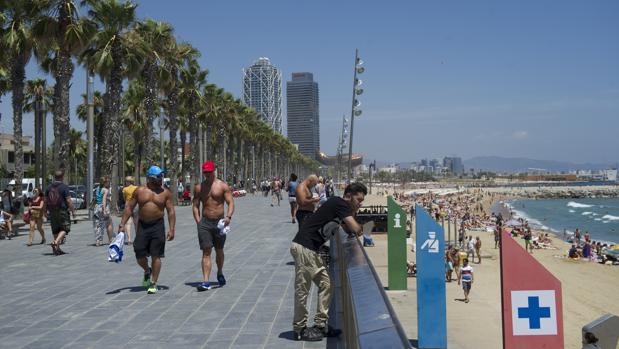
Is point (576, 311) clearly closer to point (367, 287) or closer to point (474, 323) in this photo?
point (474, 323)

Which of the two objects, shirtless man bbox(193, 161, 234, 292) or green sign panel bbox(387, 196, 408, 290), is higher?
shirtless man bbox(193, 161, 234, 292)

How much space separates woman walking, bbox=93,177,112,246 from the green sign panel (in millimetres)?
6362

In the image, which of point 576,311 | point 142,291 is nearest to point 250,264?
point 142,291

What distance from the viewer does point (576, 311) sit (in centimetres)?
2056

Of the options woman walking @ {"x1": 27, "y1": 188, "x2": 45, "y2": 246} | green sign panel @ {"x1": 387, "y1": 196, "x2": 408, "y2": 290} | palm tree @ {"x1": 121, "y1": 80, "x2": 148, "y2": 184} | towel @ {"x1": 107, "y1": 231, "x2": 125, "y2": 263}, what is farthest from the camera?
palm tree @ {"x1": 121, "y1": 80, "x2": 148, "y2": 184}

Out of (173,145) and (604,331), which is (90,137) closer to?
(173,145)

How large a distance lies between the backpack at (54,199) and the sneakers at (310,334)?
8.82 m

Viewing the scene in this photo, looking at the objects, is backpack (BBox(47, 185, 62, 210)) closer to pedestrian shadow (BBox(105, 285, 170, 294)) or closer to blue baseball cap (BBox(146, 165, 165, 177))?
pedestrian shadow (BBox(105, 285, 170, 294))

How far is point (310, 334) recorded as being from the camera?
559 centimetres

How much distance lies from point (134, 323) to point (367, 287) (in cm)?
361

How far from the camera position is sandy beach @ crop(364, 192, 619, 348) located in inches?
513

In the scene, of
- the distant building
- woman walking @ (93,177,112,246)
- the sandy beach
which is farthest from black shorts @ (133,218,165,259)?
the distant building

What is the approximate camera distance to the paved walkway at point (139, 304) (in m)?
5.78

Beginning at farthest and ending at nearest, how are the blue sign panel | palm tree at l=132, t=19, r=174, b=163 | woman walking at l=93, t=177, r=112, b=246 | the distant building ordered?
the distant building
palm tree at l=132, t=19, r=174, b=163
woman walking at l=93, t=177, r=112, b=246
the blue sign panel
